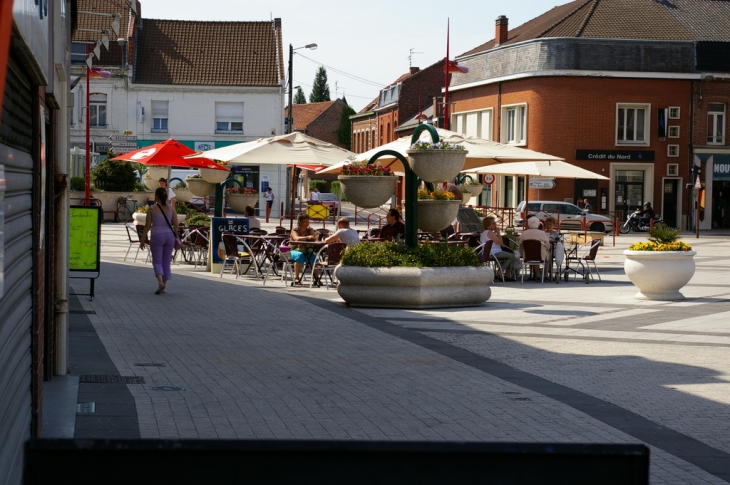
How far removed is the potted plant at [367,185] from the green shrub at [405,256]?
0.66 m

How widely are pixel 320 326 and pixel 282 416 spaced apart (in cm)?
535

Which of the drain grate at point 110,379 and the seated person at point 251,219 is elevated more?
the seated person at point 251,219

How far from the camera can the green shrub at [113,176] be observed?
141ft

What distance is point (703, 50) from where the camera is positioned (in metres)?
48.1

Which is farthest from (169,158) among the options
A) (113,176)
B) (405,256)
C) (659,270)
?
(113,176)

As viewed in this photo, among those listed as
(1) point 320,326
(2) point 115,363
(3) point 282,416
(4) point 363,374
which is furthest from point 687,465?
(1) point 320,326

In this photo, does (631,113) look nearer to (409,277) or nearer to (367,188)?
(367,188)

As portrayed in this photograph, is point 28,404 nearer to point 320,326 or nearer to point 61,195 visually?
point 61,195

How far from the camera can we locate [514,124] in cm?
5097

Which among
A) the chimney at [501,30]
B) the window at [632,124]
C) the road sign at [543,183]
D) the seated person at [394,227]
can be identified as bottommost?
the seated person at [394,227]

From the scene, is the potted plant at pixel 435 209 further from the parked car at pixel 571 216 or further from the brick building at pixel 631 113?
the brick building at pixel 631 113

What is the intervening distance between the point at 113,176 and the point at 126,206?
1.36 metres

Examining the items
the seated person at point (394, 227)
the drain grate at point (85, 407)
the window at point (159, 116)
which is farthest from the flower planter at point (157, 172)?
the window at point (159, 116)

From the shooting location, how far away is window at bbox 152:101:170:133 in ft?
177
